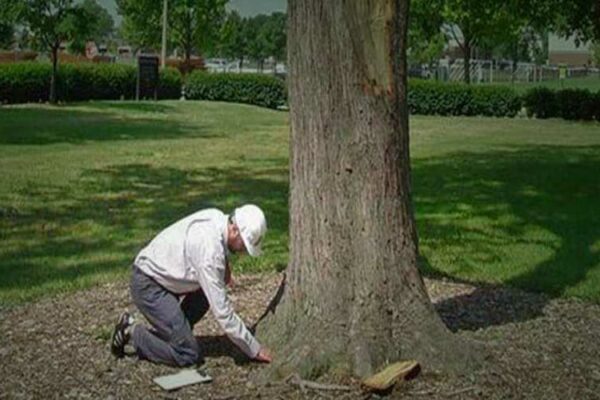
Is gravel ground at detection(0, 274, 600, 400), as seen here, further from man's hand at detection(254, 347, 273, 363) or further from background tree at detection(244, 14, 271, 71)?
background tree at detection(244, 14, 271, 71)

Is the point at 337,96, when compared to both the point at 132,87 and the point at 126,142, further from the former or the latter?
the point at 132,87

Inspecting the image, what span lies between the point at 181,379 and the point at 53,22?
2799 centimetres

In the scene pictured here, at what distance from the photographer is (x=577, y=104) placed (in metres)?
33.0

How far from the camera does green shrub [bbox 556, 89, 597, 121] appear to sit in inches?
1288

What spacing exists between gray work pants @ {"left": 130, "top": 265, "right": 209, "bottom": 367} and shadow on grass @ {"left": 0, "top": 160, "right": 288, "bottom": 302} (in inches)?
78.2

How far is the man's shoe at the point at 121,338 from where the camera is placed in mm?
5379

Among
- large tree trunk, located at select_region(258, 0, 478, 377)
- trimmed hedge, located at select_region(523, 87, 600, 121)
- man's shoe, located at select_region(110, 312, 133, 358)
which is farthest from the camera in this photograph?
trimmed hedge, located at select_region(523, 87, 600, 121)

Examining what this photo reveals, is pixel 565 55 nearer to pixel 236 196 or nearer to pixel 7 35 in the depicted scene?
pixel 7 35

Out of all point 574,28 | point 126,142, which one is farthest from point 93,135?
point 574,28

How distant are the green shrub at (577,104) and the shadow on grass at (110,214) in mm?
20031

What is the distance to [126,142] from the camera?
19.4 metres

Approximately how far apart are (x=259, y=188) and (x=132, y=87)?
76.0ft

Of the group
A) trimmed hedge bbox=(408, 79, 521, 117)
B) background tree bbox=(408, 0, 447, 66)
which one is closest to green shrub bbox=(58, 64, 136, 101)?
trimmed hedge bbox=(408, 79, 521, 117)

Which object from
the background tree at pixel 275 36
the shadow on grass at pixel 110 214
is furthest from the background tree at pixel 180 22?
the shadow on grass at pixel 110 214
